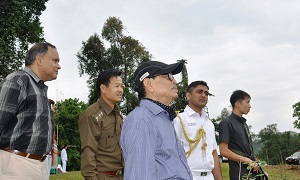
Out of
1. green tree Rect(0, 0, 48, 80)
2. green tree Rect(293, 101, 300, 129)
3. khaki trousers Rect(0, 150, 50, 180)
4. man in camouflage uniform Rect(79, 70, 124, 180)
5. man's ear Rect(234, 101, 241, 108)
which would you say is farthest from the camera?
green tree Rect(293, 101, 300, 129)

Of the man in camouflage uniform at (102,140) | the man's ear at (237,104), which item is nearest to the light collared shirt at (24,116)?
the man in camouflage uniform at (102,140)

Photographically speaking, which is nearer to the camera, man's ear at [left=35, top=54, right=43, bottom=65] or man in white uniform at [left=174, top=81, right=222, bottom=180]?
man's ear at [left=35, top=54, right=43, bottom=65]

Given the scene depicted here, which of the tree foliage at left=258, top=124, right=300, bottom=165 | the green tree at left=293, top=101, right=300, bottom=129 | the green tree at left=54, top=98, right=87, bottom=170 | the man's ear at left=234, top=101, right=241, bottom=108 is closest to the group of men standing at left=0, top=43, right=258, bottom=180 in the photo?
the man's ear at left=234, top=101, right=241, bottom=108

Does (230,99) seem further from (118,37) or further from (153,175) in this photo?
(118,37)

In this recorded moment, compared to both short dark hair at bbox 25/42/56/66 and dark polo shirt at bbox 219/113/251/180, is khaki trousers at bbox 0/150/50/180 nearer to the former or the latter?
short dark hair at bbox 25/42/56/66

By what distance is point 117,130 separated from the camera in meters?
4.28

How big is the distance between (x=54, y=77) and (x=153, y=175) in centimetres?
190

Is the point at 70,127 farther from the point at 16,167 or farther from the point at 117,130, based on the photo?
the point at 16,167

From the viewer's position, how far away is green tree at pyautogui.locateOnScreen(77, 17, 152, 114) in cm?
3734

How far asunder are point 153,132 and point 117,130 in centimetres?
183

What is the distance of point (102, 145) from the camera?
4.09 meters

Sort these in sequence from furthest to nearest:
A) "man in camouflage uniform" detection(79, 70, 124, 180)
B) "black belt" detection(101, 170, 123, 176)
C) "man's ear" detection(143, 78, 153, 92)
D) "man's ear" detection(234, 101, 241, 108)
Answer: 1. "man's ear" detection(234, 101, 241, 108)
2. "black belt" detection(101, 170, 123, 176)
3. "man in camouflage uniform" detection(79, 70, 124, 180)
4. "man's ear" detection(143, 78, 153, 92)

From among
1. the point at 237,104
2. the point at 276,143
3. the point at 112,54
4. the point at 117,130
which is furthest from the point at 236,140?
the point at 276,143

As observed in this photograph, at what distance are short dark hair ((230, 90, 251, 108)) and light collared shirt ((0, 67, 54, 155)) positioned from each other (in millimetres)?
3230
